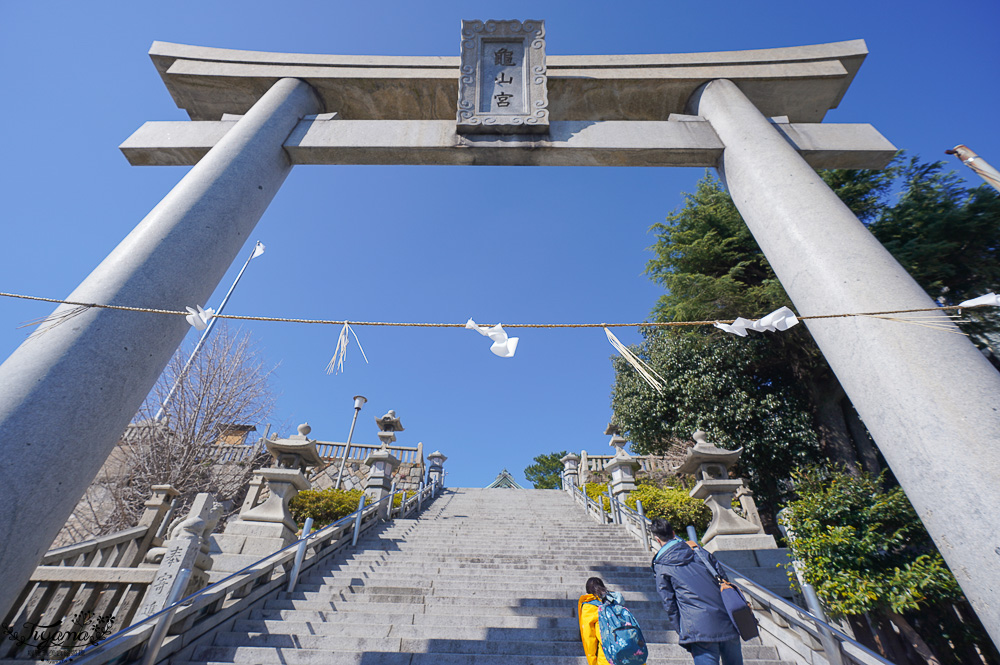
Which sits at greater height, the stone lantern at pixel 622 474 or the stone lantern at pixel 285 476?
the stone lantern at pixel 622 474

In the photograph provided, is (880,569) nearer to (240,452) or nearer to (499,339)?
(499,339)

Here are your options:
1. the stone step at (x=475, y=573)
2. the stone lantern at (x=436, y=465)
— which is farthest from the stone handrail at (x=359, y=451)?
the stone step at (x=475, y=573)

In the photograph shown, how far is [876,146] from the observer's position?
4891 mm

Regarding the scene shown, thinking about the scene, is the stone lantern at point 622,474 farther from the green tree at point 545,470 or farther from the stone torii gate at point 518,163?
the green tree at point 545,470

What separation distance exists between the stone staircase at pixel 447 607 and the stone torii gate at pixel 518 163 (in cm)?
231

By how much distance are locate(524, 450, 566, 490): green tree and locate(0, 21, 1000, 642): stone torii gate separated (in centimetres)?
2820

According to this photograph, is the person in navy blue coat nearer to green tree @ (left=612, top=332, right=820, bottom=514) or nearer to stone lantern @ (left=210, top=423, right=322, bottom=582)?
stone lantern @ (left=210, top=423, right=322, bottom=582)

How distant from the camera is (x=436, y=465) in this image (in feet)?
52.7

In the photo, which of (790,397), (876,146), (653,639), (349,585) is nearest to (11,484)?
(349,585)

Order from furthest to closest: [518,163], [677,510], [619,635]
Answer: [677,510], [518,163], [619,635]

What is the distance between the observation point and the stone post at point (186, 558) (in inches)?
139

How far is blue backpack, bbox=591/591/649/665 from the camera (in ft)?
8.84

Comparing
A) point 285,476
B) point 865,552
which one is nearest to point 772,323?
point 865,552

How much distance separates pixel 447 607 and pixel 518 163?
5333 millimetres
